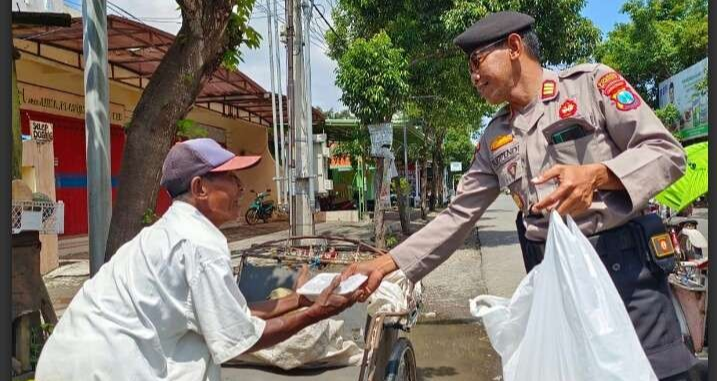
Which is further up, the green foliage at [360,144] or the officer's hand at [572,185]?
the green foliage at [360,144]

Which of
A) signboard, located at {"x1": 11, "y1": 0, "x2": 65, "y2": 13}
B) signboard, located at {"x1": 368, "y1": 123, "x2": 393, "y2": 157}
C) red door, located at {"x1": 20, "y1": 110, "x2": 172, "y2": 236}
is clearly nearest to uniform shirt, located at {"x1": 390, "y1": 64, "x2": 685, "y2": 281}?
signboard, located at {"x1": 11, "y1": 0, "x2": 65, "y2": 13}

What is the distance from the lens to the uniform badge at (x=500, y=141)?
1820 mm

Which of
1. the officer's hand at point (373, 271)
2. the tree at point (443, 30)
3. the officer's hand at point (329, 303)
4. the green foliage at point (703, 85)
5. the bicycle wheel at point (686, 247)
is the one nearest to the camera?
the green foliage at point (703, 85)

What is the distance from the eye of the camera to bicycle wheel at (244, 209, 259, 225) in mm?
16130

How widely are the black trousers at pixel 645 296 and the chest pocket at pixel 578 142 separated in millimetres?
200

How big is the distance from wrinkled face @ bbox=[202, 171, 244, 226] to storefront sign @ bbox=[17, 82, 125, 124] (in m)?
7.62

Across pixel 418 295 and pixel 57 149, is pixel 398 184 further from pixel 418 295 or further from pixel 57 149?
pixel 418 295

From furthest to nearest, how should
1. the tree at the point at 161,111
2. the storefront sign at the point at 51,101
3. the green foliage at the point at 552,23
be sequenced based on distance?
1. the storefront sign at the point at 51,101
2. the green foliage at the point at 552,23
3. the tree at the point at 161,111

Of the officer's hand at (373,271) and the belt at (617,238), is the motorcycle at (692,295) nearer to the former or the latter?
the belt at (617,238)

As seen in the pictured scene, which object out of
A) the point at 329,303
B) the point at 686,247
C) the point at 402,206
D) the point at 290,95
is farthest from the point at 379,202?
the point at 329,303

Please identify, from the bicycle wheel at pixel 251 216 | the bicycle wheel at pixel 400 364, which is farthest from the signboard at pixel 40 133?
the bicycle wheel at pixel 251 216

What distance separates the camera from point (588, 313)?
4.66ft

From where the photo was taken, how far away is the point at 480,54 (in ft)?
5.82

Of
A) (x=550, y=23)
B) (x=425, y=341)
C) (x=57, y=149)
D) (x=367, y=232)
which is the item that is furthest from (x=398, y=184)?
(x=425, y=341)
